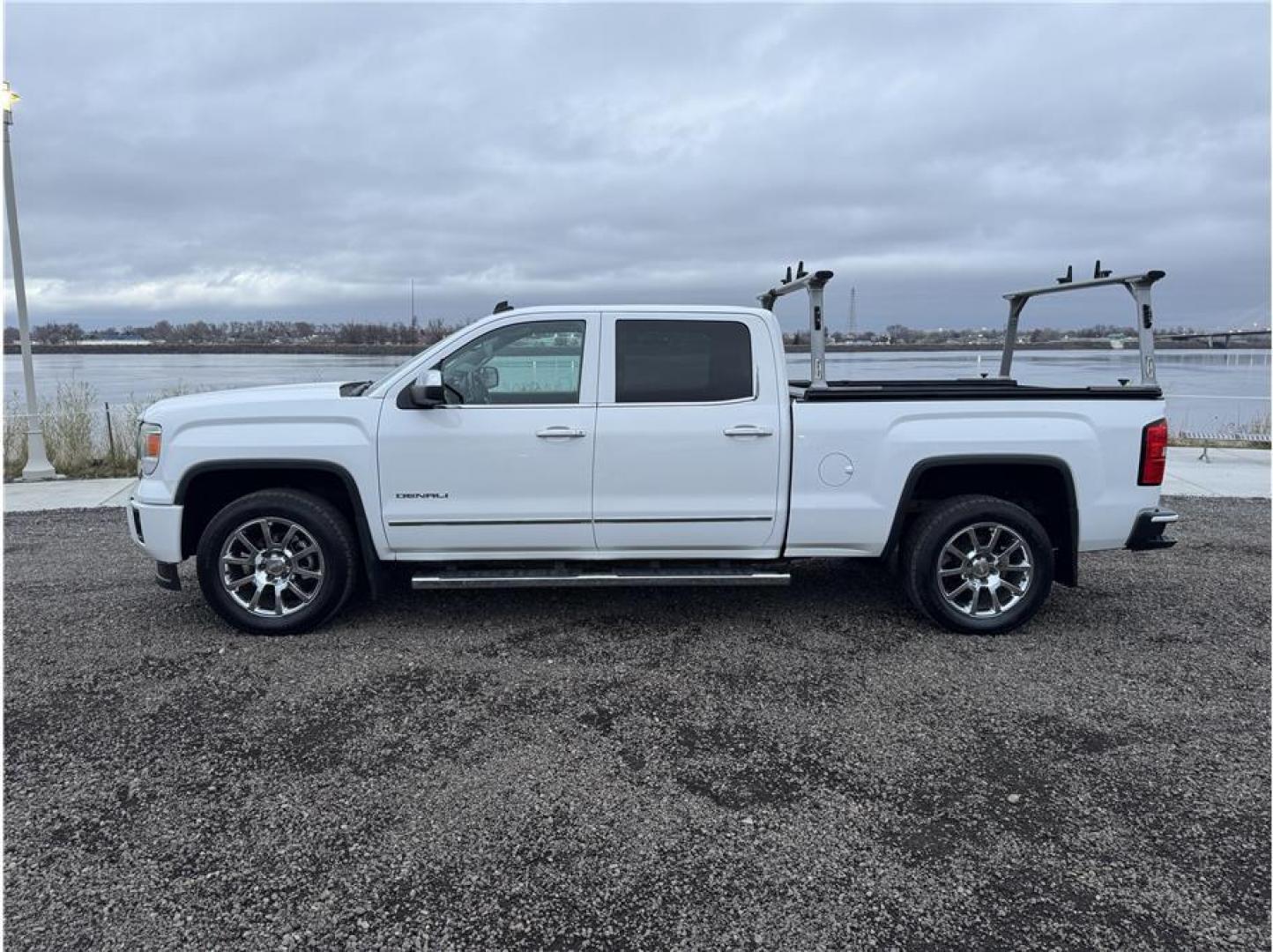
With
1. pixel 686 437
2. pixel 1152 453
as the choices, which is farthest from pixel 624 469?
pixel 1152 453

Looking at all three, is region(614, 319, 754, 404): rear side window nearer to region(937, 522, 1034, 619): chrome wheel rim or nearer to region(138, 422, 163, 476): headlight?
region(937, 522, 1034, 619): chrome wheel rim

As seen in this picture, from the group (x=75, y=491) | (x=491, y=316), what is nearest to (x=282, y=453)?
(x=491, y=316)

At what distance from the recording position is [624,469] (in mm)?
5000

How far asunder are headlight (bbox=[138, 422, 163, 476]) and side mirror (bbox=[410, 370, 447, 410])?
1.55 meters

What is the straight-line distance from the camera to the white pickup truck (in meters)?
4.98

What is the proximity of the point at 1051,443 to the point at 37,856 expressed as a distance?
514 centimetres

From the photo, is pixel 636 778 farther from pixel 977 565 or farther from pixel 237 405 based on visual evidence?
pixel 237 405

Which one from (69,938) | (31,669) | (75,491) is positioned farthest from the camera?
(75,491)

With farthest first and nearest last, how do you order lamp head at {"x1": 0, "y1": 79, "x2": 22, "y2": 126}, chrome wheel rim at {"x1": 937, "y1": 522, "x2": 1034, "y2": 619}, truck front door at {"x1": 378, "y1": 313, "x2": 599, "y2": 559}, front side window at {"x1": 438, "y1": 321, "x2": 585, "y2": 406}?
lamp head at {"x1": 0, "y1": 79, "x2": 22, "y2": 126}, chrome wheel rim at {"x1": 937, "y1": 522, "x2": 1034, "y2": 619}, front side window at {"x1": 438, "y1": 321, "x2": 585, "y2": 406}, truck front door at {"x1": 378, "y1": 313, "x2": 599, "y2": 559}

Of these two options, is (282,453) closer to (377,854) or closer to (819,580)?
(377,854)

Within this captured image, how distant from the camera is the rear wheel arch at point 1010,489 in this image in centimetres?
504

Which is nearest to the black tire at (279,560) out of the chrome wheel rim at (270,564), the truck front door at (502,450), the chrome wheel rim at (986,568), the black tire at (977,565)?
the chrome wheel rim at (270,564)

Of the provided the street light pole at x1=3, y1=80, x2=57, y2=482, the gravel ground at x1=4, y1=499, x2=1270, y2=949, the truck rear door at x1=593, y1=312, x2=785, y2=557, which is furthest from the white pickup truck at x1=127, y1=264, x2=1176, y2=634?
the street light pole at x1=3, y1=80, x2=57, y2=482

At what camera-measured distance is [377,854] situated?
9.86 ft
